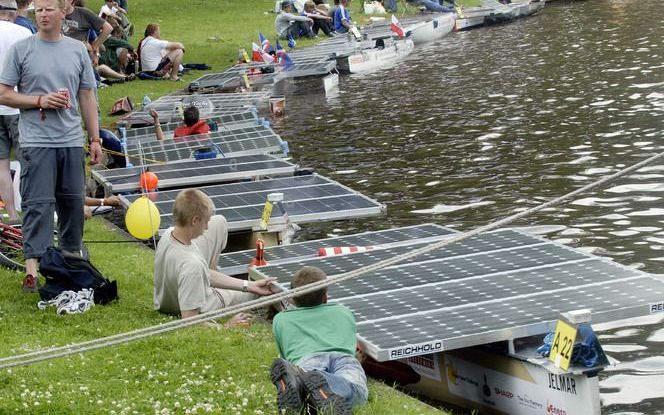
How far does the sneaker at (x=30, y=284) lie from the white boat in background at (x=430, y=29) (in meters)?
28.2

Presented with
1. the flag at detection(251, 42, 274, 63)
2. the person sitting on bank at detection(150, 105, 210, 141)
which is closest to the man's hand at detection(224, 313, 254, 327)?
the person sitting on bank at detection(150, 105, 210, 141)

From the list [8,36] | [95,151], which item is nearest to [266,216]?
[95,151]

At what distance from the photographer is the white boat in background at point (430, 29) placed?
39250mm

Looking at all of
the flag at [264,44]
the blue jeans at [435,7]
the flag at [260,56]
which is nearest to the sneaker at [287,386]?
the flag at [260,56]

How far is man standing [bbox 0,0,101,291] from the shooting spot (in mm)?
10062

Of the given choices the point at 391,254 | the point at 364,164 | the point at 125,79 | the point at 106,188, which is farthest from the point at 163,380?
the point at 125,79

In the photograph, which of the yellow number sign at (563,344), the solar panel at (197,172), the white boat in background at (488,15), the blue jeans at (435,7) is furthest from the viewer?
the blue jeans at (435,7)

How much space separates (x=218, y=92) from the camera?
2798 centimetres

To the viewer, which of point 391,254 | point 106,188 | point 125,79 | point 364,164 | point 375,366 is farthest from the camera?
point 125,79

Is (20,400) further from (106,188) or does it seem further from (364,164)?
(364,164)

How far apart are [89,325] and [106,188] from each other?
22.3 feet

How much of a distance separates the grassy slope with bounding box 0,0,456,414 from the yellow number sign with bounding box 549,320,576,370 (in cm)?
94

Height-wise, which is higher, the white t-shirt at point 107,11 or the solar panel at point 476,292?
the white t-shirt at point 107,11

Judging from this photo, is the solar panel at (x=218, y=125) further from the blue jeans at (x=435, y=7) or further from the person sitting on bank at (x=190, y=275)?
the blue jeans at (x=435, y=7)
